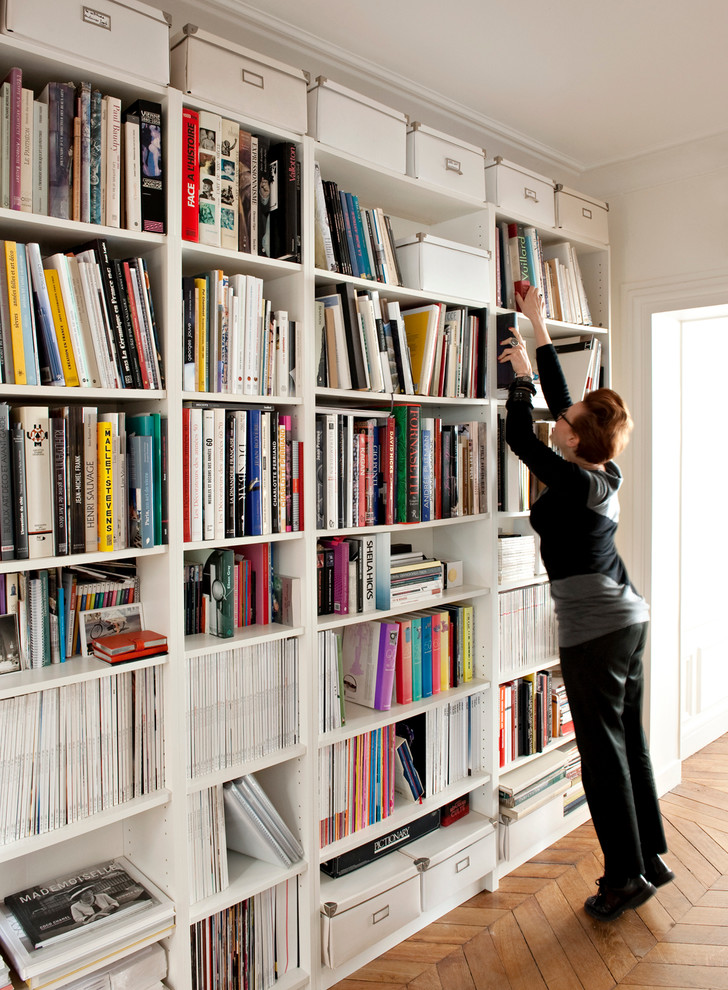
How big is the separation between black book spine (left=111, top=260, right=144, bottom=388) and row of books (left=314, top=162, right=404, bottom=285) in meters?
0.63

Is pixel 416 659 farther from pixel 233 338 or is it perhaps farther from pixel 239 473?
pixel 233 338

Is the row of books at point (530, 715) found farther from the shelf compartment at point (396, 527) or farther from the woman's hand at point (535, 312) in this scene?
the woman's hand at point (535, 312)

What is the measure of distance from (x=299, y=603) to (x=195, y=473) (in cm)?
49

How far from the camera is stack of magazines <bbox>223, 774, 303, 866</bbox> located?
1.96m

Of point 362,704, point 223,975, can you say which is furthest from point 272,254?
point 223,975

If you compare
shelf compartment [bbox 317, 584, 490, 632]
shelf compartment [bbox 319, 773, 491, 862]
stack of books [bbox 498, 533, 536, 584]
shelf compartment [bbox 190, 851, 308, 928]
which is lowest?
shelf compartment [bbox 319, 773, 491, 862]

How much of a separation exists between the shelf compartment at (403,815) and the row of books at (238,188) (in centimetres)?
167

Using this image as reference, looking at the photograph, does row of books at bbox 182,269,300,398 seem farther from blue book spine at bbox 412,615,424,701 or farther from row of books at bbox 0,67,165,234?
blue book spine at bbox 412,615,424,701

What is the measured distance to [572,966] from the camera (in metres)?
2.25

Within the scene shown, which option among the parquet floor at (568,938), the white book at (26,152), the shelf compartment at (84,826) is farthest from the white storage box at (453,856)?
the white book at (26,152)

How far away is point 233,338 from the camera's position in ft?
6.17

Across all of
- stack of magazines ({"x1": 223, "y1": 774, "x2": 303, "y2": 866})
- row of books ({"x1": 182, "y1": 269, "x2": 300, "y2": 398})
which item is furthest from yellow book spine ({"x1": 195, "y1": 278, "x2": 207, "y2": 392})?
stack of magazines ({"x1": 223, "y1": 774, "x2": 303, "y2": 866})

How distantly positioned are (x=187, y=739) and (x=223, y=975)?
0.68 meters

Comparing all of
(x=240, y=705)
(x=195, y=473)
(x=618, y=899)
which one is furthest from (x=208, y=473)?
(x=618, y=899)
